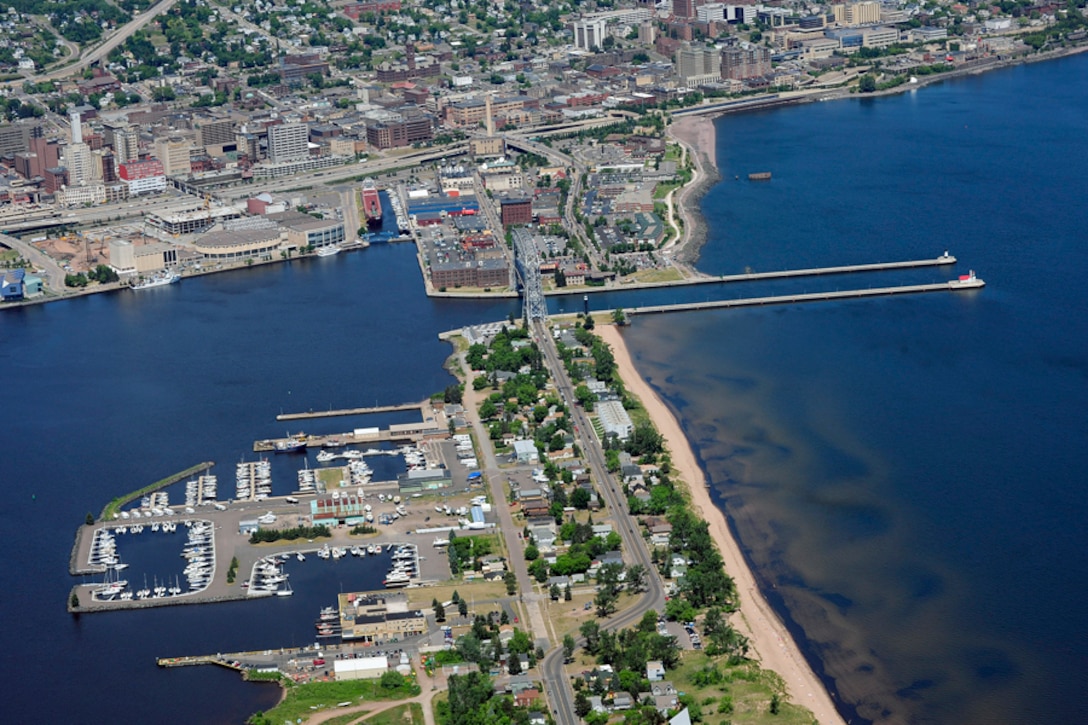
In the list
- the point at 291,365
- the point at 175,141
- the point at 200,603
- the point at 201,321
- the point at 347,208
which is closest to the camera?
the point at 200,603

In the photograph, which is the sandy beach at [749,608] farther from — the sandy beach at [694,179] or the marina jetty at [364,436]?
the sandy beach at [694,179]

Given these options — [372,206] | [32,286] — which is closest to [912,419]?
[372,206]

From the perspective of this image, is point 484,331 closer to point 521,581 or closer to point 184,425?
point 184,425

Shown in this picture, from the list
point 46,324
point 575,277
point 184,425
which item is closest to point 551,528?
point 184,425

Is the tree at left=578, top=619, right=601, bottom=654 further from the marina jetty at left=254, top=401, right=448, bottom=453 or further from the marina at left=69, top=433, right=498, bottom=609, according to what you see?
the marina jetty at left=254, top=401, right=448, bottom=453

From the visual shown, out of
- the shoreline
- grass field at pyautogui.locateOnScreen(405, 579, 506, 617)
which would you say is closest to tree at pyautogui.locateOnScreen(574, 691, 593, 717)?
grass field at pyautogui.locateOnScreen(405, 579, 506, 617)

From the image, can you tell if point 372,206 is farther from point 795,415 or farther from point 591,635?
point 591,635
